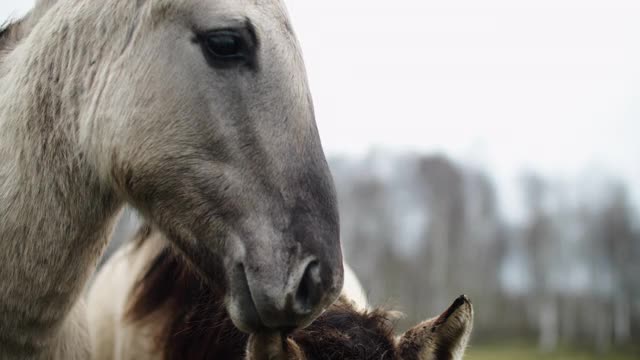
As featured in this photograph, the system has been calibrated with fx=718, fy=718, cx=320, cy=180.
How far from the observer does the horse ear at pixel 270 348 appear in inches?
103

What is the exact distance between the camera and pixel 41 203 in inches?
117

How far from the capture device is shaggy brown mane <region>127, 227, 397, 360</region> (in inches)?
113

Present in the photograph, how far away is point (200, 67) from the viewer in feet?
8.94

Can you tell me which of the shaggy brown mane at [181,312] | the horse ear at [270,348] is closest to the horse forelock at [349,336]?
the horse ear at [270,348]

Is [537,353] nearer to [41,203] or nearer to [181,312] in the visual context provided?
[181,312]

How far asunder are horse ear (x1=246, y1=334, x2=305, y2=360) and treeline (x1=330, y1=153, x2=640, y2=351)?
34670 millimetres

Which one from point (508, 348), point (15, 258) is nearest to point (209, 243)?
point (15, 258)

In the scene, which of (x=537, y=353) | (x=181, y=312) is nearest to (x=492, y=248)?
(x=537, y=353)

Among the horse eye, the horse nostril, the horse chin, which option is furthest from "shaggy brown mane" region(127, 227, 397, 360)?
the horse eye

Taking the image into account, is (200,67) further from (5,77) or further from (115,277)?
(115,277)

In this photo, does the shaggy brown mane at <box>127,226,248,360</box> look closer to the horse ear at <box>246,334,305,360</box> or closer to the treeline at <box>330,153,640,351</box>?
the horse ear at <box>246,334,305,360</box>

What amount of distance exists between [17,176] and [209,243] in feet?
3.08

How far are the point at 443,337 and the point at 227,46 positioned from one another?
57.6 inches

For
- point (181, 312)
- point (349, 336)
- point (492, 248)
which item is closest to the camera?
point (349, 336)
